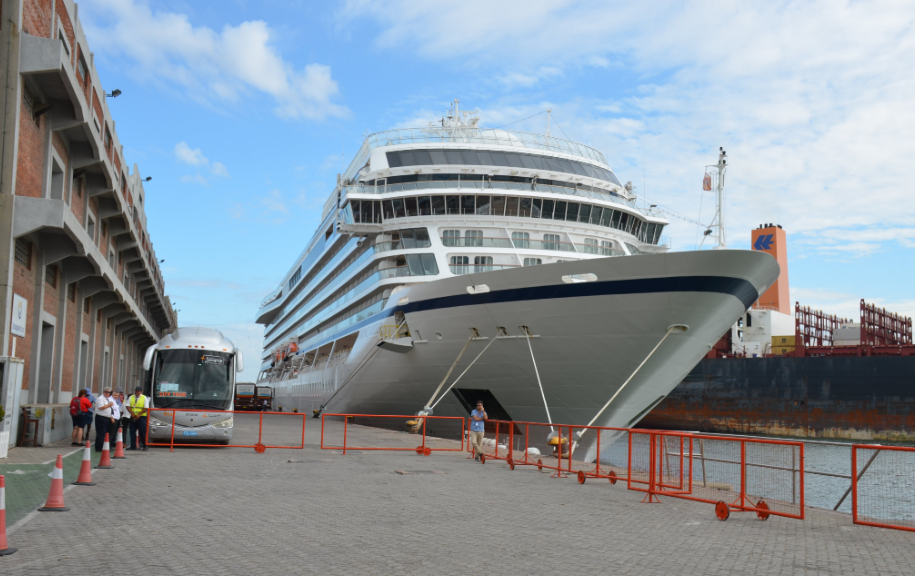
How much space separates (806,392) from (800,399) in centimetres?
54

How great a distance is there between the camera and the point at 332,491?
10727mm

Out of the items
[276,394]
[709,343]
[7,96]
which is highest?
[7,96]

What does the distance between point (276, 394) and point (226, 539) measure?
46624 millimetres

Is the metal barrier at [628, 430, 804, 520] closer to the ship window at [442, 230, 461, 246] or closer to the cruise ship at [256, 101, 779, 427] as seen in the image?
the cruise ship at [256, 101, 779, 427]

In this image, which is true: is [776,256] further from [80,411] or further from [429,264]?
[80,411]

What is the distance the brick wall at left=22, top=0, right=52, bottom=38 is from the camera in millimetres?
14617

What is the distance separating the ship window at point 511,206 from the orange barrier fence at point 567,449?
710 centimetres

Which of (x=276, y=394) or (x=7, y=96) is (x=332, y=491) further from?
(x=276, y=394)

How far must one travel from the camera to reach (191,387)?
58.3 feet

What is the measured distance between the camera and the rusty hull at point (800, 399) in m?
37.3

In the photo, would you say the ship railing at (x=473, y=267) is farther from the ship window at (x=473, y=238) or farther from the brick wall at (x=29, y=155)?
the brick wall at (x=29, y=155)

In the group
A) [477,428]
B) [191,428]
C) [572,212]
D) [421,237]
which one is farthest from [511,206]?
[191,428]

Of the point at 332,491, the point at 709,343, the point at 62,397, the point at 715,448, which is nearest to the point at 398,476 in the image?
the point at 332,491

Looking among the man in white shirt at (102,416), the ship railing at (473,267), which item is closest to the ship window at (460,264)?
the ship railing at (473,267)
